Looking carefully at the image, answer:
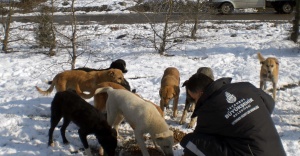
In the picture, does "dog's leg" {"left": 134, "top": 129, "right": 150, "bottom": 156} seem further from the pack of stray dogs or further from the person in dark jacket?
the person in dark jacket

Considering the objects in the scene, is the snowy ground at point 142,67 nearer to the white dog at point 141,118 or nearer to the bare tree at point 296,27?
the bare tree at point 296,27

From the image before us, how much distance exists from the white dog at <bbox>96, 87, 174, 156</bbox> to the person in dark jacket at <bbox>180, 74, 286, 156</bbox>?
1.08 m

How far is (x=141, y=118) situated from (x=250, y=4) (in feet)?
67.4

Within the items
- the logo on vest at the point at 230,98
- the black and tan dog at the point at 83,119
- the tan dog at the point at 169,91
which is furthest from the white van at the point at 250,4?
the logo on vest at the point at 230,98

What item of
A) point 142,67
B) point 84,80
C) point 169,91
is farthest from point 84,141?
point 142,67

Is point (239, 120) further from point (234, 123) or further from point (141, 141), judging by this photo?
point (141, 141)

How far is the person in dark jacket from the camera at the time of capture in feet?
12.6

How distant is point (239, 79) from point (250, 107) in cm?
568

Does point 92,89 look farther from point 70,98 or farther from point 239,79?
point 239,79

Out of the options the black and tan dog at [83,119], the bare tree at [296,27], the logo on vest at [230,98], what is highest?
the bare tree at [296,27]

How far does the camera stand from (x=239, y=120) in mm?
3822

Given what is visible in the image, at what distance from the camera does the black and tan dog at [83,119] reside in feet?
17.6

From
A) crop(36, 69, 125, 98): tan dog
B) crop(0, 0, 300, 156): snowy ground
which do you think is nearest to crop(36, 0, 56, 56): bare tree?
crop(0, 0, 300, 156): snowy ground

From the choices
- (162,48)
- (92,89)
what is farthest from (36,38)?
(92,89)
